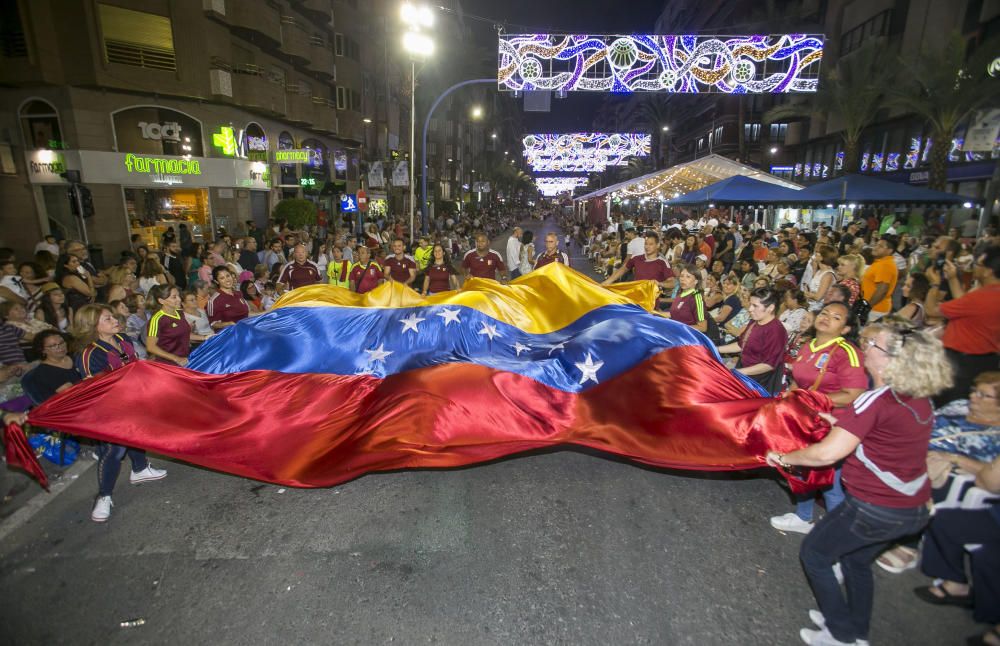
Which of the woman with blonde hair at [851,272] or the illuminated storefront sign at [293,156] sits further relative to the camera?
the illuminated storefront sign at [293,156]

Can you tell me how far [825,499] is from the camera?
4.12 meters

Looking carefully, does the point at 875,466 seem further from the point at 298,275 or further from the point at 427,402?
the point at 298,275

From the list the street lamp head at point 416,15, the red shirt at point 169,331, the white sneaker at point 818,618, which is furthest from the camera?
the street lamp head at point 416,15

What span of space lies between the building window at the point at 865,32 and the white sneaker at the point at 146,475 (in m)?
43.6

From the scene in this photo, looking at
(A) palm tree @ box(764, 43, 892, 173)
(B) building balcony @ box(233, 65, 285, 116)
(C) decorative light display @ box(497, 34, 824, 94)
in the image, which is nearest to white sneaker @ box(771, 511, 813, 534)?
(C) decorative light display @ box(497, 34, 824, 94)

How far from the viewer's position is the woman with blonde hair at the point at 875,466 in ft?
9.29

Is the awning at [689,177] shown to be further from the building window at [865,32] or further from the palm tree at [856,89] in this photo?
the building window at [865,32]

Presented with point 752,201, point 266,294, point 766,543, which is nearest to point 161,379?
point 266,294

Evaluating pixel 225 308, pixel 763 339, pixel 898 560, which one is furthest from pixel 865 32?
pixel 225 308

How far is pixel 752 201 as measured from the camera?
48.5 feet

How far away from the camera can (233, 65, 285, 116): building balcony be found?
75.3ft

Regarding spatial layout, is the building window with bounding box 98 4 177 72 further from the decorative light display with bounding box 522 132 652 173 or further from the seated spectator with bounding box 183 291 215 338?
the decorative light display with bounding box 522 132 652 173

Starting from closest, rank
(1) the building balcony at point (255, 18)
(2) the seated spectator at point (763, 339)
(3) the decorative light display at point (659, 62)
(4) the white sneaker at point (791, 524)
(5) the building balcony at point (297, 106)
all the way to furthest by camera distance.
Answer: (4) the white sneaker at point (791, 524)
(2) the seated spectator at point (763, 339)
(3) the decorative light display at point (659, 62)
(1) the building balcony at point (255, 18)
(5) the building balcony at point (297, 106)

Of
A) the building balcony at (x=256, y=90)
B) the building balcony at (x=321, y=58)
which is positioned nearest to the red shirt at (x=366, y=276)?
the building balcony at (x=256, y=90)
